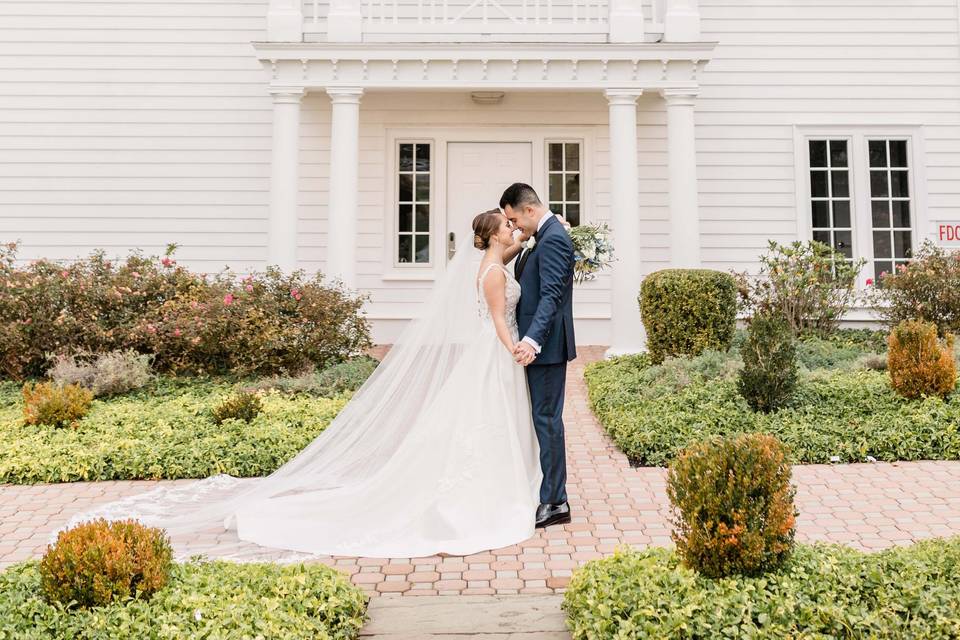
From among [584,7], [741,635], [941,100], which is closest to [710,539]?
[741,635]

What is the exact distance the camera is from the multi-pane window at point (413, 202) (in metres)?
12.0

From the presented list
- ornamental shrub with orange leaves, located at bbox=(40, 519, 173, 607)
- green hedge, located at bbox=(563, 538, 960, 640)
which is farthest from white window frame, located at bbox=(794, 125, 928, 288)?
ornamental shrub with orange leaves, located at bbox=(40, 519, 173, 607)

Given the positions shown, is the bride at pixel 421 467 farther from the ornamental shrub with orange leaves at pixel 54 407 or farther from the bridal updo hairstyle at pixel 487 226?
Result: the ornamental shrub with orange leaves at pixel 54 407

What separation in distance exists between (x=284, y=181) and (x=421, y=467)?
689 centimetres

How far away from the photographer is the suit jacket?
4.61 metres

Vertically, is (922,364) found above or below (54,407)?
above

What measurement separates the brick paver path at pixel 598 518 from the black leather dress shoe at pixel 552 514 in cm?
6

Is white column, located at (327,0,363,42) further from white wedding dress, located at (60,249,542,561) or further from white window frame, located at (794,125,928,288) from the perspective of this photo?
white window frame, located at (794,125,928,288)

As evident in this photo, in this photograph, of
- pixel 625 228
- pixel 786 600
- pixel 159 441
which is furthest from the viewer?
pixel 625 228

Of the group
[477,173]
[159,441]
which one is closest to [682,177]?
[477,173]

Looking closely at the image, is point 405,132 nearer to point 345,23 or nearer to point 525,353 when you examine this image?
point 345,23

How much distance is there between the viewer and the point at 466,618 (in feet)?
10.6

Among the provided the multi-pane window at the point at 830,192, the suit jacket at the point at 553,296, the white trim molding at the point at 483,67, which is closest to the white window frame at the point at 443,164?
the white trim molding at the point at 483,67

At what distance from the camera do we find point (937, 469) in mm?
5578
